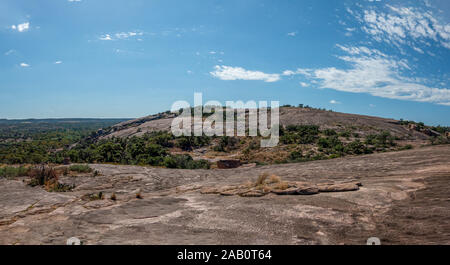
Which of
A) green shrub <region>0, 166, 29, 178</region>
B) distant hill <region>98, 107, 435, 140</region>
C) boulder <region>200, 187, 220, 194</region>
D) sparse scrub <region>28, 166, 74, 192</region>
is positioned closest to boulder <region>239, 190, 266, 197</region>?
boulder <region>200, 187, 220, 194</region>

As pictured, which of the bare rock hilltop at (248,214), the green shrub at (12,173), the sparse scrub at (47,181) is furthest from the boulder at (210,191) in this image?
the green shrub at (12,173)

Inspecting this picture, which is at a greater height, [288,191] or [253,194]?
[288,191]

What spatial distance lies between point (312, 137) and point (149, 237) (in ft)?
112

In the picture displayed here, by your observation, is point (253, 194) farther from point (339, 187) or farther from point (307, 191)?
point (339, 187)

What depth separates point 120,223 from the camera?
22.2 ft

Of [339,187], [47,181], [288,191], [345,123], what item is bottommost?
[47,181]

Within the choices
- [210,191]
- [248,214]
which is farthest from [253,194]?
[248,214]

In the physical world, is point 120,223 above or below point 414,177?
below

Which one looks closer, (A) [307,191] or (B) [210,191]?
(A) [307,191]
